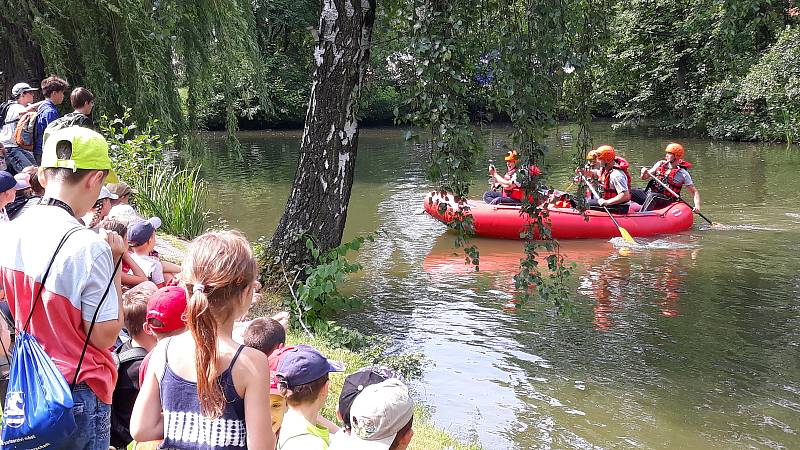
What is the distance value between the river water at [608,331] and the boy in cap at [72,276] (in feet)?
12.0

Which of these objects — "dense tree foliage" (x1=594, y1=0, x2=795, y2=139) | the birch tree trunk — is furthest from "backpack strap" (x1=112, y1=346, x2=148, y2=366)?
"dense tree foliage" (x1=594, y1=0, x2=795, y2=139)

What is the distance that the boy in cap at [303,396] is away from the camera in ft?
10.0

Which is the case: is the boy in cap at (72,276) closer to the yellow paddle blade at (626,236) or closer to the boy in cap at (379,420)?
the boy in cap at (379,420)

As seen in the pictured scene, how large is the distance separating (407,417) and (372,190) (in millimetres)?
15361

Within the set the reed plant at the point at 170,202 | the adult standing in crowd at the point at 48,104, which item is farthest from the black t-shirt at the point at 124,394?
the reed plant at the point at 170,202

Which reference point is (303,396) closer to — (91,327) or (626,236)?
(91,327)

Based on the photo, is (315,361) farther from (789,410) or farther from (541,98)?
(789,410)

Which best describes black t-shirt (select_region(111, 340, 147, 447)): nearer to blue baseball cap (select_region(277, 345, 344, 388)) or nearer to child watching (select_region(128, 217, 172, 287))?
blue baseball cap (select_region(277, 345, 344, 388))

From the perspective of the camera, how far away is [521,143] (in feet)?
20.1

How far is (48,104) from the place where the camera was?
736 centimetres

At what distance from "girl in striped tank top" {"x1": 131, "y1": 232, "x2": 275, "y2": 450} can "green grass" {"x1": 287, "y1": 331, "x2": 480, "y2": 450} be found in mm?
2490

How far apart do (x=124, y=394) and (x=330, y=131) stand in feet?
15.5

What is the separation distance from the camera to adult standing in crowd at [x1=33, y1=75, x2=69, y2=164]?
7164 millimetres

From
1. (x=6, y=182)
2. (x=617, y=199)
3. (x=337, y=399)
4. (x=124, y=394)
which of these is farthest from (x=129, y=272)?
(x=617, y=199)
